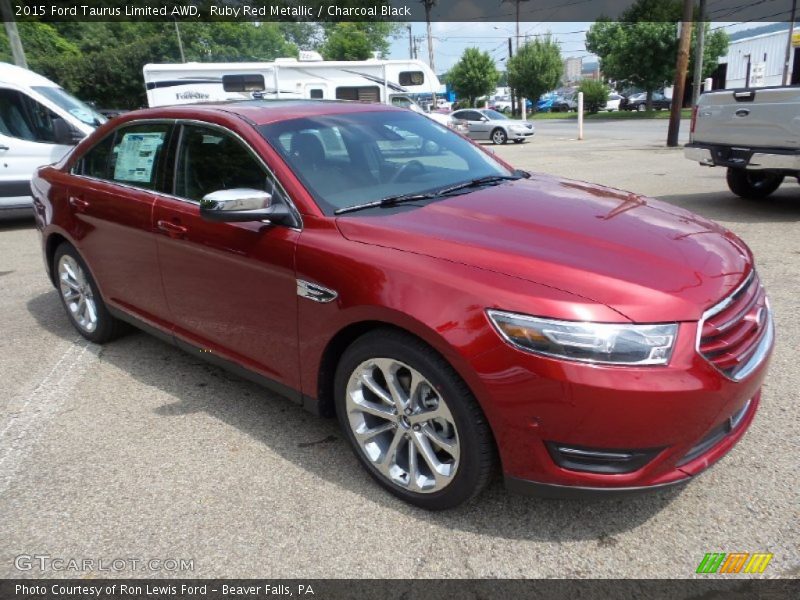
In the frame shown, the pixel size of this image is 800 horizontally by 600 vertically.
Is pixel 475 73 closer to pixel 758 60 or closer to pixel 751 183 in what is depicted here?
pixel 758 60

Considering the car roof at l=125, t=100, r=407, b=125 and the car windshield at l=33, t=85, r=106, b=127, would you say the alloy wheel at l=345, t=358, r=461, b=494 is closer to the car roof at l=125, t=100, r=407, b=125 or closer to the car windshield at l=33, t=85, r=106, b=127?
the car roof at l=125, t=100, r=407, b=125

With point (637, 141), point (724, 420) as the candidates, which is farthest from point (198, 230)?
point (637, 141)

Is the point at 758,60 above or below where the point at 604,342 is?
above

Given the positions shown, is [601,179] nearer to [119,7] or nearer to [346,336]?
[346,336]

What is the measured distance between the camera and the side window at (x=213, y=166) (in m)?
3.03

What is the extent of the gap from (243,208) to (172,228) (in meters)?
0.84

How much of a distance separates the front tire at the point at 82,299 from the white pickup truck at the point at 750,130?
285 inches

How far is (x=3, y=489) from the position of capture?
9.34 feet

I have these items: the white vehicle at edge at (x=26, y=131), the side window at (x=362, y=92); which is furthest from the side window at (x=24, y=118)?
the side window at (x=362, y=92)

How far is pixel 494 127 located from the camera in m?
24.3

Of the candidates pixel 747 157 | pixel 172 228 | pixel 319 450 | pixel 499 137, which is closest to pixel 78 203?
pixel 172 228

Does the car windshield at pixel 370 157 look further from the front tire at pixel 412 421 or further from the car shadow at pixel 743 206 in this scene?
the car shadow at pixel 743 206

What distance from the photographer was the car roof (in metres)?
3.29

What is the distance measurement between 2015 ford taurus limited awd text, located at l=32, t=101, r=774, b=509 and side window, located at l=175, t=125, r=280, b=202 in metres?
0.01
